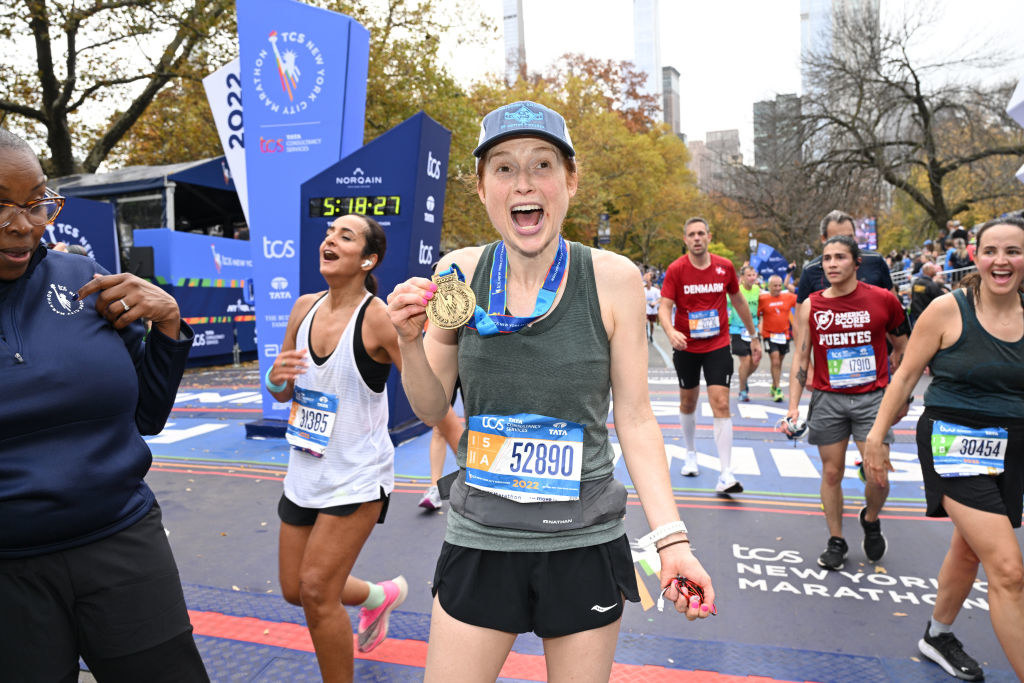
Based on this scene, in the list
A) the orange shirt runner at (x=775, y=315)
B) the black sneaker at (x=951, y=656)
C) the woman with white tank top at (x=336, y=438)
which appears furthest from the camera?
the orange shirt runner at (x=775, y=315)

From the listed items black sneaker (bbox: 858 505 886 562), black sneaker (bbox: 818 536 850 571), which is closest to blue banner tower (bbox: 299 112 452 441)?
black sneaker (bbox: 818 536 850 571)

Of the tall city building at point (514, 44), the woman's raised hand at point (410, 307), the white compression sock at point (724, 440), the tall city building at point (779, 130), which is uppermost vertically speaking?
the tall city building at point (514, 44)

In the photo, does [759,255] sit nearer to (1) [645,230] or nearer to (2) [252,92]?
(2) [252,92]

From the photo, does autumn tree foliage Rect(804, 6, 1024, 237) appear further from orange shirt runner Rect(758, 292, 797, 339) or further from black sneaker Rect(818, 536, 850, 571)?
black sneaker Rect(818, 536, 850, 571)

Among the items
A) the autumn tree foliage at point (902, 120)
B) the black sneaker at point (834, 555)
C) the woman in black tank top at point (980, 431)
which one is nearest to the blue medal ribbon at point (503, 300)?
the woman in black tank top at point (980, 431)

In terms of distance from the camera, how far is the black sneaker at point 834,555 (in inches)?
165

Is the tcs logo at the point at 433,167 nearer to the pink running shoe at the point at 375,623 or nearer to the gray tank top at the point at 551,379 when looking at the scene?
the pink running shoe at the point at 375,623

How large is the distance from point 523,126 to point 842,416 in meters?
3.46

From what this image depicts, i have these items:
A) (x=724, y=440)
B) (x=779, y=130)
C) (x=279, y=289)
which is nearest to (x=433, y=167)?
(x=279, y=289)

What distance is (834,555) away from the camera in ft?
13.8

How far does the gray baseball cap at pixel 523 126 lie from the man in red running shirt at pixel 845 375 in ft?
10.2

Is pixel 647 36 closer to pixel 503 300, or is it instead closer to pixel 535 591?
pixel 503 300

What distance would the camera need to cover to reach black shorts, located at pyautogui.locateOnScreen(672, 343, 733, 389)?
5852mm

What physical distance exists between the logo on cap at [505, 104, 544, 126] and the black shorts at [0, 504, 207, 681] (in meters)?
1.46
